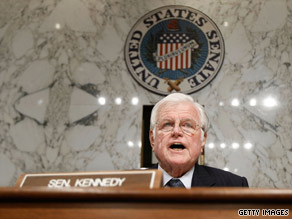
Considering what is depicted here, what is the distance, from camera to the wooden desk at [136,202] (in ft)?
2.77

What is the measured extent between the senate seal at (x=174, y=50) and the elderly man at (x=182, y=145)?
1.09 m

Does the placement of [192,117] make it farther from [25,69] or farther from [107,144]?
[25,69]

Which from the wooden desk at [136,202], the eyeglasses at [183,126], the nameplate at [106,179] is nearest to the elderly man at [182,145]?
the eyeglasses at [183,126]

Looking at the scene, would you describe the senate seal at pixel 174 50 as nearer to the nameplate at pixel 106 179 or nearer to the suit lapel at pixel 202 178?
the suit lapel at pixel 202 178

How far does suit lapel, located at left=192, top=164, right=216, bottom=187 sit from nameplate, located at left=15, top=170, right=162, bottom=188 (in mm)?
1037

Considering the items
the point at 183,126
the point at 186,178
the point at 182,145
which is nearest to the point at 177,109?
the point at 183,126

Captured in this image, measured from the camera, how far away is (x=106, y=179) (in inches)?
41.0

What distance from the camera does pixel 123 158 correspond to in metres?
3.22

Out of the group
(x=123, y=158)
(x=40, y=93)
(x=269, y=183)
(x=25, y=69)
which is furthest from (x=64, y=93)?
(x=269, y=183)

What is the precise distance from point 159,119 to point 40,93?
1.66 meters

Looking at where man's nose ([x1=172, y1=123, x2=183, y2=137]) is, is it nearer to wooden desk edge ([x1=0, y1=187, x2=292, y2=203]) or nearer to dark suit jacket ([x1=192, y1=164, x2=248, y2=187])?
dark suit jacket ([x1=192, y1=164, x2=248, y2=187])

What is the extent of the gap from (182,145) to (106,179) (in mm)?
1130

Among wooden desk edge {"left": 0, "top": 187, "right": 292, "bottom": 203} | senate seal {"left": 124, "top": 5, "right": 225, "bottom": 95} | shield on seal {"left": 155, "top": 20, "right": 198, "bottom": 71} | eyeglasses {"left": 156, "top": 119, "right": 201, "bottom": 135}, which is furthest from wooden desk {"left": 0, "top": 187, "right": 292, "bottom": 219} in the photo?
shield on seal {"left": 155, "top": 20, "right": 198, "bottom": 71}

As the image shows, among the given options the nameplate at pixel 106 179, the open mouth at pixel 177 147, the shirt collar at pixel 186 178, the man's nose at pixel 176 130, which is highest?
the man's nose at pixel 176 130
